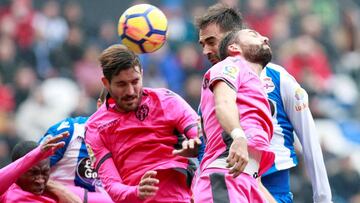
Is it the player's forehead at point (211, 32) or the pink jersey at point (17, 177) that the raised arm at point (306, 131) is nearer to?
the player's forehead at point (211, 32)

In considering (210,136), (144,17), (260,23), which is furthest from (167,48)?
(210,136)

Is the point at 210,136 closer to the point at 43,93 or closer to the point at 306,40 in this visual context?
the point at 43,93

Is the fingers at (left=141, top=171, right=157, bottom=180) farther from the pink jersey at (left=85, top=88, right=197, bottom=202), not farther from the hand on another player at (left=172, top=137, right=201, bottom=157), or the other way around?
the pink jersey at (left=85, top=88, right=197, bottom=202)

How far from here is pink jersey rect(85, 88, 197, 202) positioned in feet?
29.8

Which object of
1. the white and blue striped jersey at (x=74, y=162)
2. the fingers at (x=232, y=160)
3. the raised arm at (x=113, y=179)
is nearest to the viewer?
the fingers at (x=232, y=160)

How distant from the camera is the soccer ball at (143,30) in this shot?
9.96 m

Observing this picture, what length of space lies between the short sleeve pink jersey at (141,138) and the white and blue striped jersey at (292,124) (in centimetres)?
70

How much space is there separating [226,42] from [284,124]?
42.0 inches

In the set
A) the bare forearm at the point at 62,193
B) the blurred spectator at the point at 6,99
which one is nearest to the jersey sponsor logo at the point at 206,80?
the bare forearm at the point at 62,193

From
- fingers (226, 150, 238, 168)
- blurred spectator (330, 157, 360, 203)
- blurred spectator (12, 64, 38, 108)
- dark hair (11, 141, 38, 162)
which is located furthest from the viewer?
blurred spectator (12, 64, 38, 108)

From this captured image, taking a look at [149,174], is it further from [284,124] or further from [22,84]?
[22,84]

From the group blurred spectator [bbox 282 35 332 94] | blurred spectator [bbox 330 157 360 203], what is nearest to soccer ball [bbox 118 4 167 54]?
blurred spectator [bbox 330 157 360 203]

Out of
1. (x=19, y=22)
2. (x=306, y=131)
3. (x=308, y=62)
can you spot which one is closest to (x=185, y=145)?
(x=306, y=131)

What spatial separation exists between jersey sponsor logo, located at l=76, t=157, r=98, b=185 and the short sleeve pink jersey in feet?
3.27
